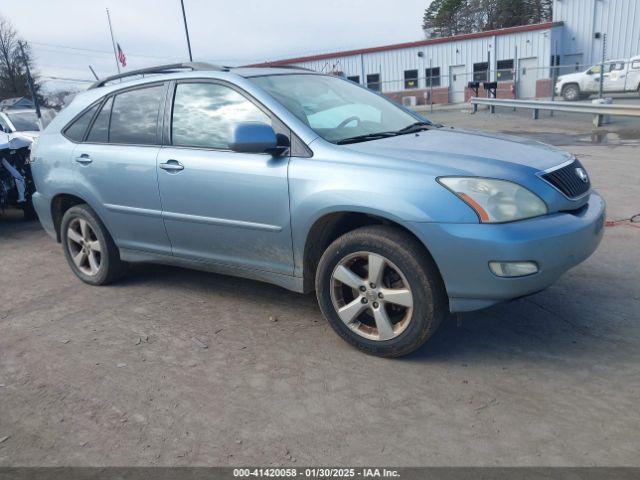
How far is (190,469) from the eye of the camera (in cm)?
247

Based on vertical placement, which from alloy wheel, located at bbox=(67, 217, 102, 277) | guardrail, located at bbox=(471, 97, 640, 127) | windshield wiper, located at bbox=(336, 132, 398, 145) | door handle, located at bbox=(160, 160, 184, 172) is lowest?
guardrail, located at bbox=(471, 97, 640, 127)

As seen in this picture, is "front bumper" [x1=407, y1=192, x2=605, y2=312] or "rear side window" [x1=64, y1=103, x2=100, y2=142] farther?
"rear side window" [x1=64, y1=103, x2=100, y2=142]

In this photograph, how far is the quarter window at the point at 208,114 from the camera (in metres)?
3.79

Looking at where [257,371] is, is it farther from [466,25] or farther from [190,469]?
[466,25]

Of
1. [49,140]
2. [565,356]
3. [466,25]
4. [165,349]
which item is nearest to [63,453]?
[165,349]

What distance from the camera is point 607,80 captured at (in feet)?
78.6

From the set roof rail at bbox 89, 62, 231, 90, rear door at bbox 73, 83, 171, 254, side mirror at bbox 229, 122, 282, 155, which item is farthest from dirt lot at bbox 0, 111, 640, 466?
roof rail at bbox 89, 62, 231, 90

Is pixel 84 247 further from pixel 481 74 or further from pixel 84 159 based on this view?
pixel 481 74

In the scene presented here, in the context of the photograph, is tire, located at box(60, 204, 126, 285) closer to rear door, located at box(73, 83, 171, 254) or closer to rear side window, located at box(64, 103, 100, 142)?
rear door, located at box(73, 83, 171, 254)

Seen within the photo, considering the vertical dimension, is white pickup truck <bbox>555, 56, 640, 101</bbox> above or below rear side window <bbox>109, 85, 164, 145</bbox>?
A: below

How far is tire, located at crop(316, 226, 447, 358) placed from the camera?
3096mm

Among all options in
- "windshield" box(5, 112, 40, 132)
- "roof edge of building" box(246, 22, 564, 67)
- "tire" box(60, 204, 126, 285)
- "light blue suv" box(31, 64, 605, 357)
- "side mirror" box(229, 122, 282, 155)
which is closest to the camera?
"light blue suv" box(31, 64, 605, 357)

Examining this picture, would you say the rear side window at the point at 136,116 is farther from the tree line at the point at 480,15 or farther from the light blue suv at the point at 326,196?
the tree line at the point at 480,15

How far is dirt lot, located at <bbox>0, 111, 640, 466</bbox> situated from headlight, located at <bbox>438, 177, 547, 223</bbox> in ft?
2.85
